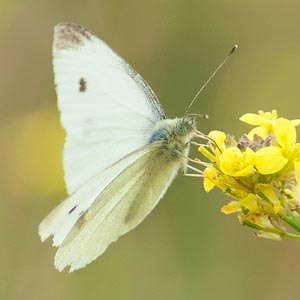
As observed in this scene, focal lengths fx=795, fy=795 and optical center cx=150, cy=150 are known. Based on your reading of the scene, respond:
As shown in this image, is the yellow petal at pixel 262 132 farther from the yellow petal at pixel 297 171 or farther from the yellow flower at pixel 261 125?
the yellow petal at pixel 297 171

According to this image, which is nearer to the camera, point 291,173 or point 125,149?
point 291,173

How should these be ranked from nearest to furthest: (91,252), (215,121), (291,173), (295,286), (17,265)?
1. (291,173)
2. (91,252)
3. (17,265)
4. (295,286)
5. (215,121)

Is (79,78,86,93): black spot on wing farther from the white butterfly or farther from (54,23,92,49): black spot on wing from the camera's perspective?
(54,23,92,49): black spot on wing

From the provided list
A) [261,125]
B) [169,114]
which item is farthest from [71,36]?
[169,114]

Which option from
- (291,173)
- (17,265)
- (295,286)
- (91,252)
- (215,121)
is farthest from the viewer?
(215,121)

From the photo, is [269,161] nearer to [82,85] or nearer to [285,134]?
[285,134]
